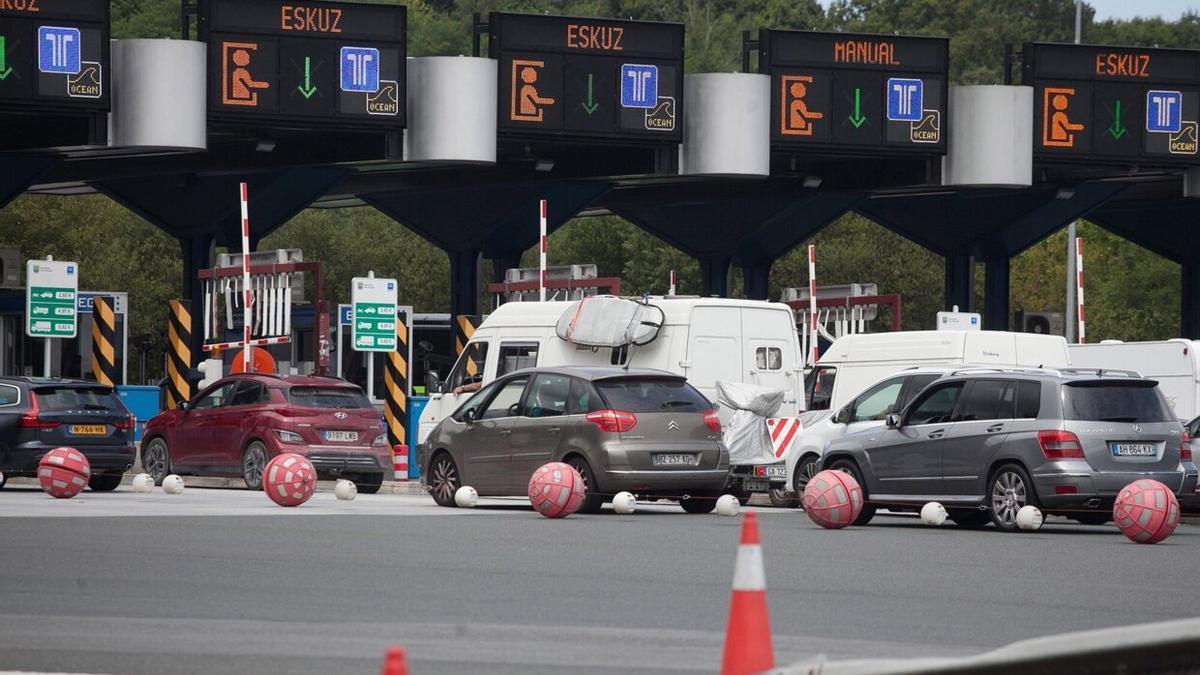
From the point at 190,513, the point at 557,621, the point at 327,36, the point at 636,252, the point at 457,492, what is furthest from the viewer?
the point at 636,252

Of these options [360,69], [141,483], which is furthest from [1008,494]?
[360,69]

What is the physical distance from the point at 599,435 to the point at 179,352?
13.8m

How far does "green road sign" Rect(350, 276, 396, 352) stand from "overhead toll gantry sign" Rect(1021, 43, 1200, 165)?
430 inches

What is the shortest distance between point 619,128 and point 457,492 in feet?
38.5

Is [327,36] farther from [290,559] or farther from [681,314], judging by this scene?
Answer: [290,559]

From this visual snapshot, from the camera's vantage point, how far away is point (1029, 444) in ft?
67.3

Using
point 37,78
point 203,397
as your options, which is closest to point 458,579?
point 203,397

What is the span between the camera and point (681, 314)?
25516 millimetres

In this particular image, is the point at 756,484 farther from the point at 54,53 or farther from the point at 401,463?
the point at 54,53

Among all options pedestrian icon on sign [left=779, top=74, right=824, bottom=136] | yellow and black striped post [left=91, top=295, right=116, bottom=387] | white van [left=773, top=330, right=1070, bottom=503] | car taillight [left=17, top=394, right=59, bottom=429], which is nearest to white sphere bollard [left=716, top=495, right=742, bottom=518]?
white van [left=773, top=330, right=1070, bottom=503]

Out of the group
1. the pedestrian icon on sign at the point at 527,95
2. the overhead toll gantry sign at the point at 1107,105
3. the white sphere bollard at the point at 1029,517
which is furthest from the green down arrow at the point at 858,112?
the white sphere bollard at the point at 1029,517

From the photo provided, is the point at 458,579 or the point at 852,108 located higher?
the point at 852,108

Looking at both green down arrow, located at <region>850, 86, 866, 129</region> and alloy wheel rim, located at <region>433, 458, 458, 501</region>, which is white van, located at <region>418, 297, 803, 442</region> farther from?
green down arrow, located at <region>850, 86, 866, 129</region>

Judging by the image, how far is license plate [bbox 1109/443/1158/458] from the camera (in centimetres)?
2052
